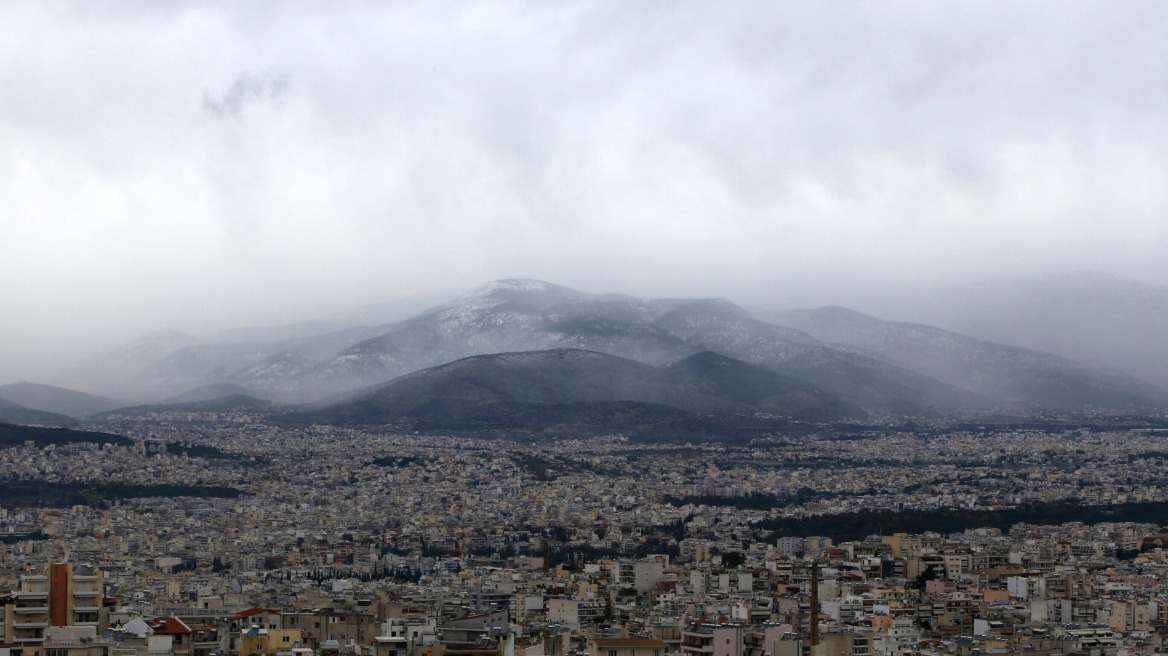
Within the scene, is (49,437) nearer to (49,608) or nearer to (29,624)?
(49,608)

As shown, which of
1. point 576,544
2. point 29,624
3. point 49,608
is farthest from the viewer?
point 576,544

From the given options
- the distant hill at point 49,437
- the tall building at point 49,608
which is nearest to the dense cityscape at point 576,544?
the tall building at point 49,608

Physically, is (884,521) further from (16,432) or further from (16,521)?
(16,432)

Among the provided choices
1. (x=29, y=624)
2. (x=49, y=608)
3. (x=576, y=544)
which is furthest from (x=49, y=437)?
(x=29, y=624)

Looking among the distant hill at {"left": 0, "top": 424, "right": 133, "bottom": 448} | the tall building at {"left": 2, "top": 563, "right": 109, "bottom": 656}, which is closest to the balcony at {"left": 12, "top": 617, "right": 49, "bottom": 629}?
the tall building at {"left": 2, "top": 563, "right": 109, "bottom": 656}

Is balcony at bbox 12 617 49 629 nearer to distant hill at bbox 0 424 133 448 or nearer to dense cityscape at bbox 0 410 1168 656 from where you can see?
dense cityscape at bbox 0 410 1168 656

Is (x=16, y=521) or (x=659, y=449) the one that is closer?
(x=16, y=521)

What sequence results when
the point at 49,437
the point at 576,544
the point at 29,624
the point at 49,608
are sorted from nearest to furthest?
the point at 29,624 < the point at 49,608 < the point at 576,544 < the point at 49,437

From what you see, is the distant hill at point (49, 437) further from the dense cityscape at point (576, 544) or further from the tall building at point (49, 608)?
the tall building at point (49, 608)

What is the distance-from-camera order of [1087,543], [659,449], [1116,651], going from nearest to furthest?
[1116,651] → [1087,543] → [659,449]

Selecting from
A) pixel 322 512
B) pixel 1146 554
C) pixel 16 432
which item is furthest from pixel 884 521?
pixel 16 432

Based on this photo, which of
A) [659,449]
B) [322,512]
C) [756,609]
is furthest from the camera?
[659,449]
